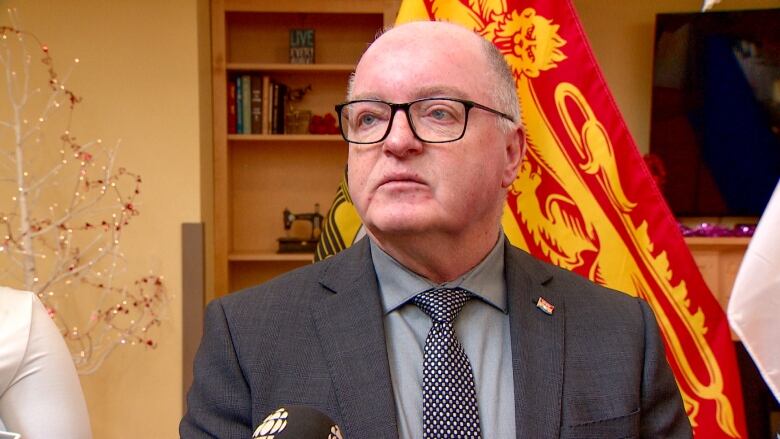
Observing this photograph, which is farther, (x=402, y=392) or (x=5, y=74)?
(x=5, y=74)

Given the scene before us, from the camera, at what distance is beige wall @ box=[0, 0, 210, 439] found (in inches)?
127

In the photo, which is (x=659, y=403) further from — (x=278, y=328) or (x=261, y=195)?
(x=261, y=195)

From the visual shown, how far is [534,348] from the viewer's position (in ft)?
3.68

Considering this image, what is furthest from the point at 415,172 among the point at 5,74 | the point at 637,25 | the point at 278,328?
the point at 637,25

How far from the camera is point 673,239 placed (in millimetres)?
1646

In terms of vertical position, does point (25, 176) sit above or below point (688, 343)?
above

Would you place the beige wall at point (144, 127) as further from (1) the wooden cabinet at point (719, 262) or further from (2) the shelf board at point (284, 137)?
(1) the wooden cabinet at point (719, 262)

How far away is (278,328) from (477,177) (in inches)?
14.2

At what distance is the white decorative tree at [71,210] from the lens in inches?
123

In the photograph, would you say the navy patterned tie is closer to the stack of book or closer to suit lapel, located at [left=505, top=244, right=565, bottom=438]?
suit lapel, located at [left=505, top=244, right=565, bottom=438]

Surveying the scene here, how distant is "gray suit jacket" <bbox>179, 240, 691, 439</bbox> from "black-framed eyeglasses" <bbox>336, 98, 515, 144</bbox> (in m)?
0.22

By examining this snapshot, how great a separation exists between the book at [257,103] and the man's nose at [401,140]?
3061 mm

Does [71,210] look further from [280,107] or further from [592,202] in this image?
[592,202]

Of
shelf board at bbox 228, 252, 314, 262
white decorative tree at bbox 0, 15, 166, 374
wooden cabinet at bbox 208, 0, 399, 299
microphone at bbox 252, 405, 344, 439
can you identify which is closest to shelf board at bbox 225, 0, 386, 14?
wooden cabinet at bbox 208, 0, 399, 299
